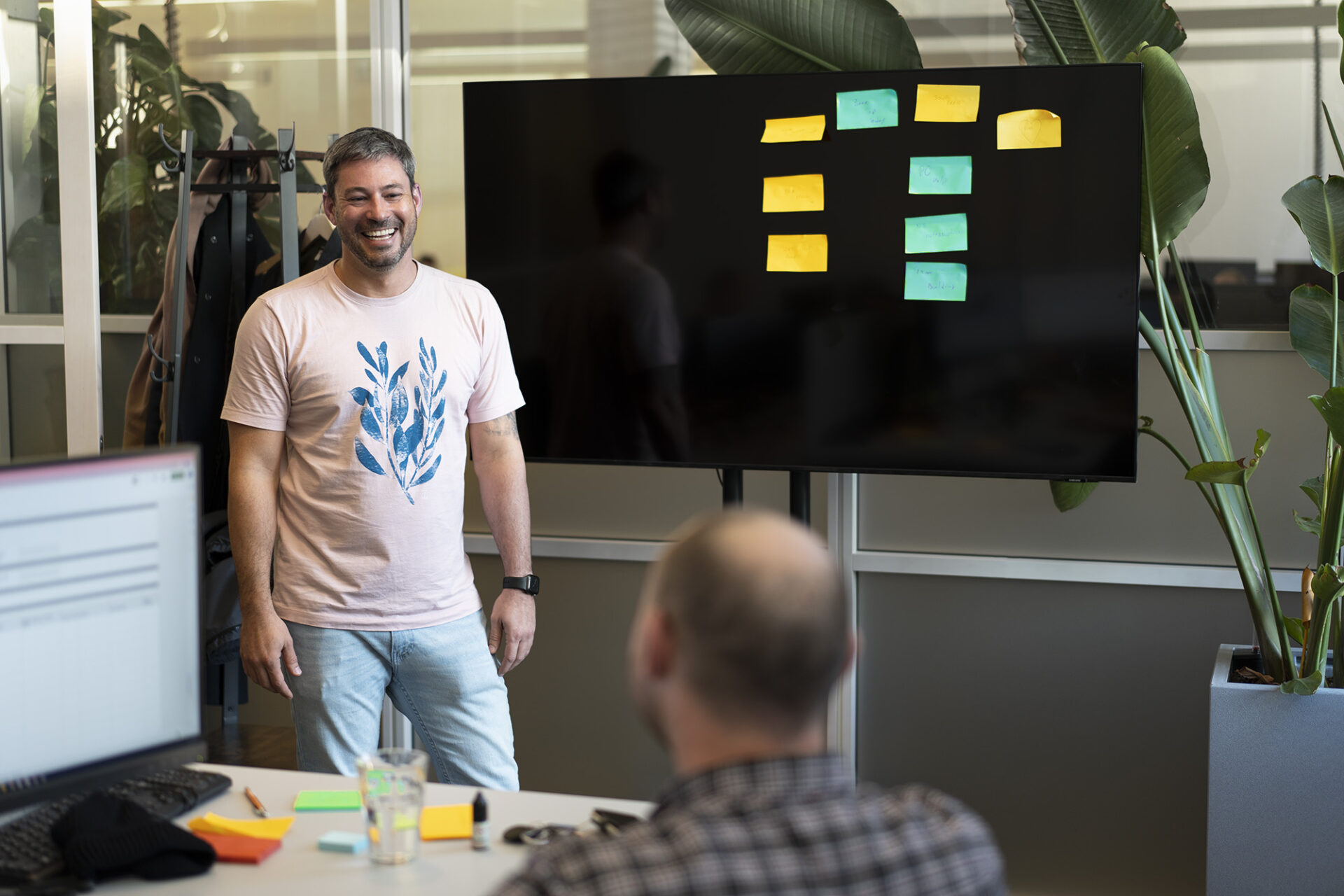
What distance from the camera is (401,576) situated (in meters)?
2.21

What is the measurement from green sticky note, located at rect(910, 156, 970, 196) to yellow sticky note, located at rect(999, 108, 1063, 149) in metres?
0.08

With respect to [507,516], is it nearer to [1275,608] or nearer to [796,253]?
[796,253]

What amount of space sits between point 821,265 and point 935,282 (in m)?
0.23

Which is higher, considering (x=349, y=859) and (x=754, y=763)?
(x=754, y=763)

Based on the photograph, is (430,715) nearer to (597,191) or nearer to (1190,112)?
(597,191)

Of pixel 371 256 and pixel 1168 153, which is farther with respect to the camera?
pixel 1168 153

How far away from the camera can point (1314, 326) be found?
2488 mm

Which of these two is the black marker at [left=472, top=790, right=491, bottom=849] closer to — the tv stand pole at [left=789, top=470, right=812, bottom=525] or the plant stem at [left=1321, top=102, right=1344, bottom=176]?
the tv stand pole at [left=789, top=470, right=812, bottom=525]

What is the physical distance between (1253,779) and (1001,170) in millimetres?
1240

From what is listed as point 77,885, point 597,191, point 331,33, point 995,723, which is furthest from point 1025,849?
point 331,33

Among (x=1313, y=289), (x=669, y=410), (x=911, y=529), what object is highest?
(x=1313, y=289)

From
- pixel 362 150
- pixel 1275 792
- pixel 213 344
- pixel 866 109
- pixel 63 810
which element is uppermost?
pixel 866 109

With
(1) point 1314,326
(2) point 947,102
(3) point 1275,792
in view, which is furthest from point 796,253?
(3) point 1275,792

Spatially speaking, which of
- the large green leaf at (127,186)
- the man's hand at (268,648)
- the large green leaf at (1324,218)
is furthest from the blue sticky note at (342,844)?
the large green leaf at (127,186)
